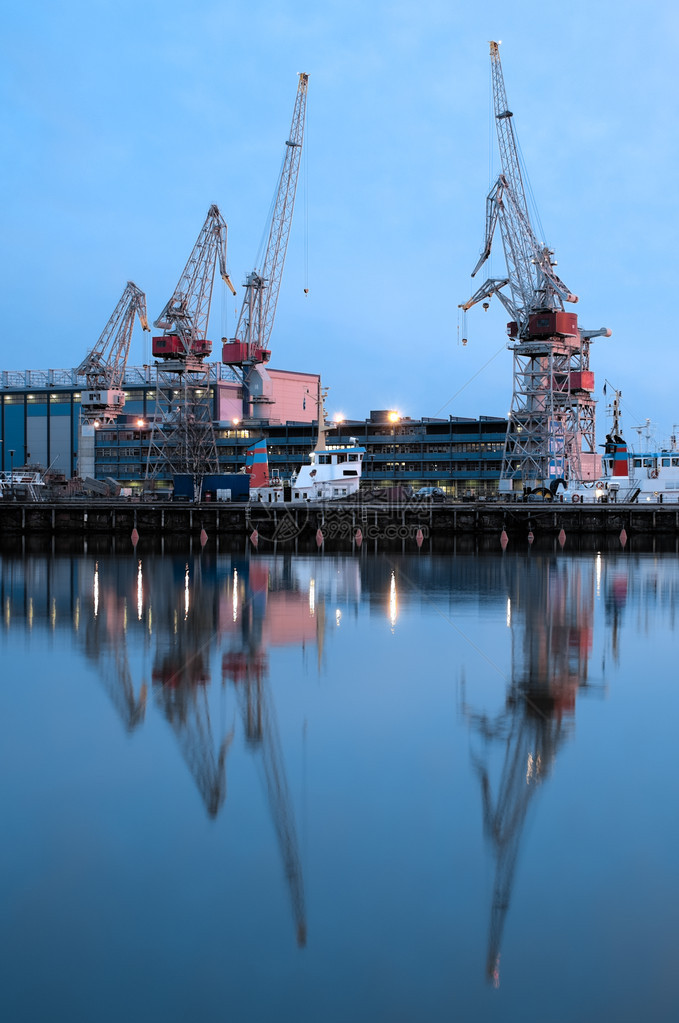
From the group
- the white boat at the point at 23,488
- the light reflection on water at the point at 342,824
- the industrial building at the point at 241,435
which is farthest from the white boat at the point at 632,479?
the light reflection on water at the point at 342,824

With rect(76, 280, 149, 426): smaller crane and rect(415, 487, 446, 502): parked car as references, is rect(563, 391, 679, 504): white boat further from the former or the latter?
rect(76, 280, 149, 426): smaller crane

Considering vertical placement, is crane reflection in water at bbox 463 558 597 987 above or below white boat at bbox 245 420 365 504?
below

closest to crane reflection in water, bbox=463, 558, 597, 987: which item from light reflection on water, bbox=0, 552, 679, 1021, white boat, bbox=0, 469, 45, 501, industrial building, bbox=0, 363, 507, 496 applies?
light reflection on water, bbox=0, 552, 679, 1021

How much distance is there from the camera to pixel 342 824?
11.1 meters

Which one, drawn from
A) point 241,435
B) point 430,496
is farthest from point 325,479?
point 241,435

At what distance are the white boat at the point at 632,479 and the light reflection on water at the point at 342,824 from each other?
61.0 meters

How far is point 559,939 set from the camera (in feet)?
27.9

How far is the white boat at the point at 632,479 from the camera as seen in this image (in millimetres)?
82312

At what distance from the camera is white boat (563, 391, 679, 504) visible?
270 ft

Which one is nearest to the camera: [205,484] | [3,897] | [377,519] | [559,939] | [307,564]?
[559,939]

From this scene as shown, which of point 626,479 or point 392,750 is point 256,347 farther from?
point 392,750

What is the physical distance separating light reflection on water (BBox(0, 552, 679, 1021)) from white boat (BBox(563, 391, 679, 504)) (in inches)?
2401

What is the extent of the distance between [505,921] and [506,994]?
1162 millimetres

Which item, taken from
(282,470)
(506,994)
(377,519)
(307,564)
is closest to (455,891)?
(506,994)
